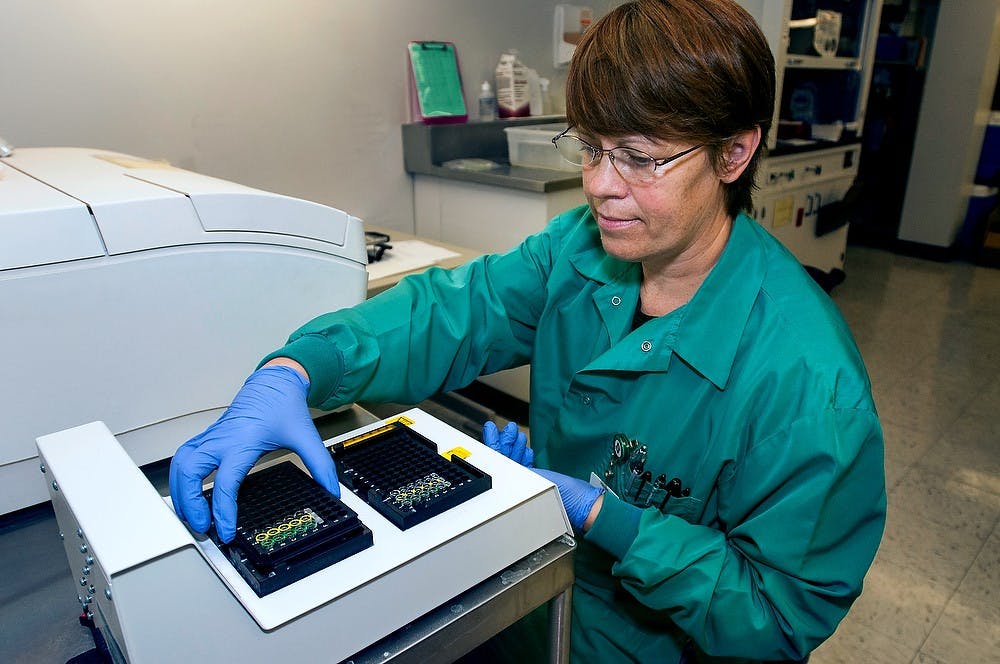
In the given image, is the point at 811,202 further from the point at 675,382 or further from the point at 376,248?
the point at 675,382

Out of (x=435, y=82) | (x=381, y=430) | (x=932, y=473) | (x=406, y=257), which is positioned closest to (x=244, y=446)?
(x=381, y=430)

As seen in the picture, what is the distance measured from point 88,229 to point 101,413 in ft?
0.78

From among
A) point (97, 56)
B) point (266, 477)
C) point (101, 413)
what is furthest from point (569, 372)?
point (97, 56)

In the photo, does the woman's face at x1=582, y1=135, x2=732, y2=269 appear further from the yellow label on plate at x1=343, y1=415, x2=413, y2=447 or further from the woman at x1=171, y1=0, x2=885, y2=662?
the yellow label on plate at x1=343, y1=415, x2=413, y2=447

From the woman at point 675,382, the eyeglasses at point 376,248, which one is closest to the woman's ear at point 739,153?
the woman at point 675,382

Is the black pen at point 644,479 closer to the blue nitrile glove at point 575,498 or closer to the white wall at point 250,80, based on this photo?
the blue nitrile glove at point 575,498

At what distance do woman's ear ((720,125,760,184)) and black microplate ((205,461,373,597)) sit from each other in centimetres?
63

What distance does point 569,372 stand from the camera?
1081mm

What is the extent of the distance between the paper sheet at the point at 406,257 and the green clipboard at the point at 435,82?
0.55m

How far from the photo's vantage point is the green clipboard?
2215 millimetres

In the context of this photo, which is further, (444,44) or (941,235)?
(941,235)

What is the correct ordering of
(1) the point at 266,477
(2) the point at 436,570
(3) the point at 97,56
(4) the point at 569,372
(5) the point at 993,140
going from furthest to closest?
(5) the point at 993,140, (3) the point at 97,56, (4) the point at 569,372, (1) the point at 266,477, (2) the point at 436,570

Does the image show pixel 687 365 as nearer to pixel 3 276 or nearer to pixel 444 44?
pixel 3 276

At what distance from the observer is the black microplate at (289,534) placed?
55 centimetres
